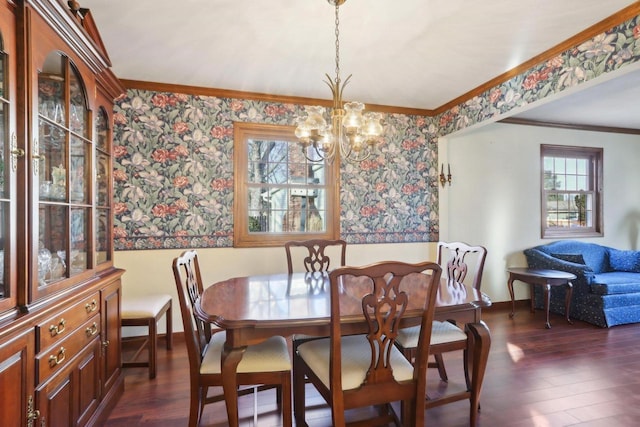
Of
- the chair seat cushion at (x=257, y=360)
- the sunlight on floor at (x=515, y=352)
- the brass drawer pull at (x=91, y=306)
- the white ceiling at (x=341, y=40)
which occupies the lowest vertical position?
the sunlight on floor at (x=515, y=352)

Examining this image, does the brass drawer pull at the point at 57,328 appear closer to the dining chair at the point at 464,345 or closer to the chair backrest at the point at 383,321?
the chair backrest at the point at 383,321

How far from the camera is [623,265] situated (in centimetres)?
430

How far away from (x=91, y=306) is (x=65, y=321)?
294 mm

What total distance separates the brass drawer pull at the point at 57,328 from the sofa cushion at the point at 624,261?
18.9ft

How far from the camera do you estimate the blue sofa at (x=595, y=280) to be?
11.9ft

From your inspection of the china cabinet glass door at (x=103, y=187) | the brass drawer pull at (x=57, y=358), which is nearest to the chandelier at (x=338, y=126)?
the china cabinet glass door at (x=103, y=187)

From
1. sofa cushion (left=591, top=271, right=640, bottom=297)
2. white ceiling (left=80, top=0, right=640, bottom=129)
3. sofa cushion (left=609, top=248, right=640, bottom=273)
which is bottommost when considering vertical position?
sofa cushion (left=591, top=271, right=640, bottom=297)

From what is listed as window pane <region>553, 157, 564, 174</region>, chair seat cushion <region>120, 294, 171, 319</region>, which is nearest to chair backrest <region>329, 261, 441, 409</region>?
chair seat cushion <region>120, 294, 171, 319</region>

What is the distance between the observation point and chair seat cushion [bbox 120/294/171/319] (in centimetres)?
250

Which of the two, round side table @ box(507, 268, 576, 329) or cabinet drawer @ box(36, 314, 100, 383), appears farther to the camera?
round side table @ box(507, 268, 576, 329)

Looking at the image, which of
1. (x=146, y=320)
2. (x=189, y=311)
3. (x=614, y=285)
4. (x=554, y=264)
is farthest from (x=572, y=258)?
(x=146, y=320)

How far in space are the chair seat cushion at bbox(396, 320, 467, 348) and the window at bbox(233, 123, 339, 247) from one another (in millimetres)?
1841

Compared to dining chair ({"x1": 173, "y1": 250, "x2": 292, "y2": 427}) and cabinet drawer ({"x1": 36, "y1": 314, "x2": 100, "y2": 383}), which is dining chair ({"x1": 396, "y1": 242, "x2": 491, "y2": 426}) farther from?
cabinet drawer ({"x1": 36, "y1": 314, "x2": 100, "y2": 383})

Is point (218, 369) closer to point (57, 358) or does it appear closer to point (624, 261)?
point (57, 358)
